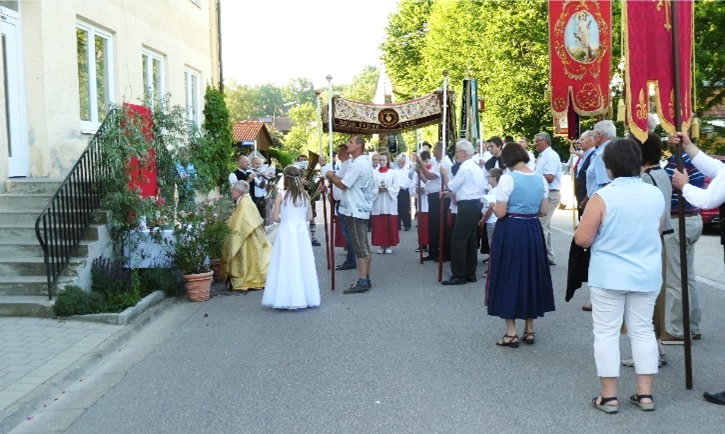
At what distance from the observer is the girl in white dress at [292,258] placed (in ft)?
31.1

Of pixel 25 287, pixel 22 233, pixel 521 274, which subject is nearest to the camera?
pixel 521 274

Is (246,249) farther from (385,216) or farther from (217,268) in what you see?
(385,216)

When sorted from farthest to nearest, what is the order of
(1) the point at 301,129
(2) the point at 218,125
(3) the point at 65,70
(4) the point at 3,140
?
Result: (1) the point at 301,129 < (2) the point at 218,125 < (3) the point at 65,70 < (4) the point at 3,140

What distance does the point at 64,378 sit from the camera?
6.40m

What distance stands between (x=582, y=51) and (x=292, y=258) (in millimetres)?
9166

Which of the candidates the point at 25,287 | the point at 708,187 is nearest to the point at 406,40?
the point at 25,287

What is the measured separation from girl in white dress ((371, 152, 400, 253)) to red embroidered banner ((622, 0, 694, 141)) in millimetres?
7926

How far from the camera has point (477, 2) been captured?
1702 inches

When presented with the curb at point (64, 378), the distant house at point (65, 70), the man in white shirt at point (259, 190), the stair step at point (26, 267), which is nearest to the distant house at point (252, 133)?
the man in white shirt at point (259, 190)

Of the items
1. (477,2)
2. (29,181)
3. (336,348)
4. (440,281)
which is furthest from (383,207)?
(477,2)

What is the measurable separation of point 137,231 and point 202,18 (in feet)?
41.0

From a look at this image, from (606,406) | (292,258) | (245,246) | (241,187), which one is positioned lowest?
(606,406)

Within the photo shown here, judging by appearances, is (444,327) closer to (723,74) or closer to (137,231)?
(137,231)

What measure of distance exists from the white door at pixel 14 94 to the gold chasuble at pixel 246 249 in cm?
312
